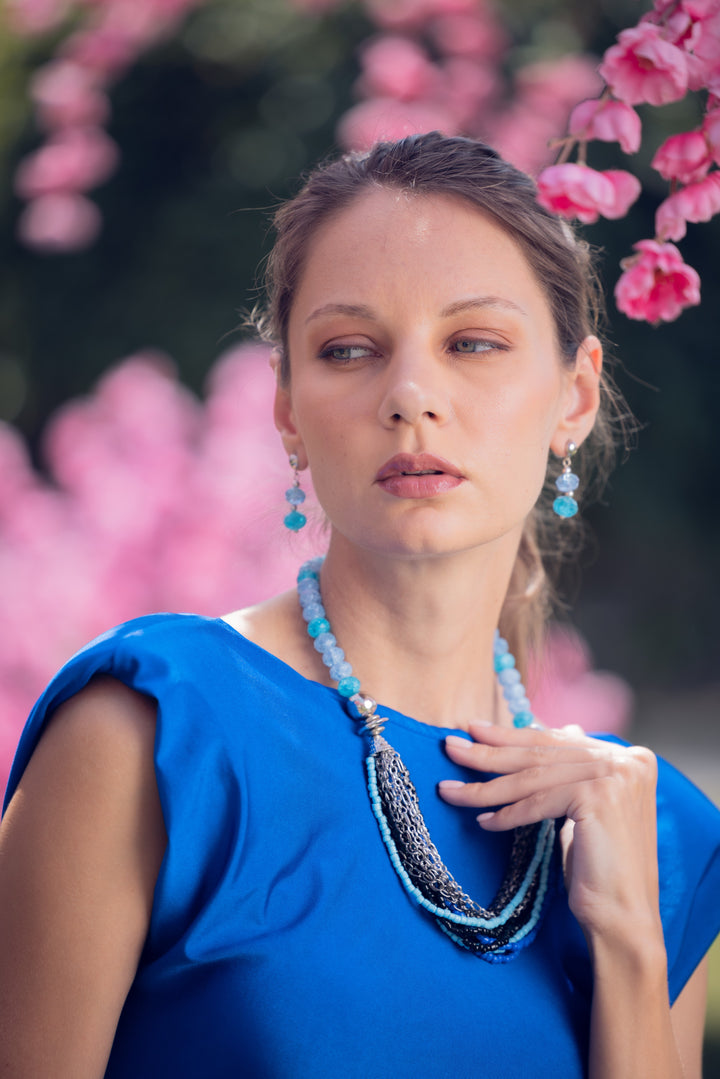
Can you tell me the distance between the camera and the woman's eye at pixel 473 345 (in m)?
1.64

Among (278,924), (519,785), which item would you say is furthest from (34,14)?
(278,924)

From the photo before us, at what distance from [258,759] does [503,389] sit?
2.01 feet

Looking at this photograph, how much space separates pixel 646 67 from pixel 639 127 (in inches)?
2.5

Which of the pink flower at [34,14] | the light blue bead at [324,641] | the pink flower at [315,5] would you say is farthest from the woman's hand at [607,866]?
the pink flower at [34,14]

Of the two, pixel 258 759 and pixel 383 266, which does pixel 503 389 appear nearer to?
pixel 383 266

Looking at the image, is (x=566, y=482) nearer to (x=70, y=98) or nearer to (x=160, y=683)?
(x=160, y=683)

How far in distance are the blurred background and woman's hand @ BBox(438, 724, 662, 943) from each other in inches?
50.7

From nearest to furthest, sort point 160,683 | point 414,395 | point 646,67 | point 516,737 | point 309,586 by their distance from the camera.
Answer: point 646,67, point 160,683, point 414,395, point 516,737, point 309,586

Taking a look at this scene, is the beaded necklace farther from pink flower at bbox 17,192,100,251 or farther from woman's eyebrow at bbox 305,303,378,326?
pink flower at bbox 17,192,100,251

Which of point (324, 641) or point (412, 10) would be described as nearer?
point (324, 641)

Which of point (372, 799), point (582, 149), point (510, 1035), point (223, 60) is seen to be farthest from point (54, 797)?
point (223, 60)

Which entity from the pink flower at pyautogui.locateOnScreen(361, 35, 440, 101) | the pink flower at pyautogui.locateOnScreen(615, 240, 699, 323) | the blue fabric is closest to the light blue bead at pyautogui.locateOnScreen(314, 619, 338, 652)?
the blue fabric

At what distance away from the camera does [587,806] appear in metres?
1.63

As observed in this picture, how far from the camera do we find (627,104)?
1.25 m
